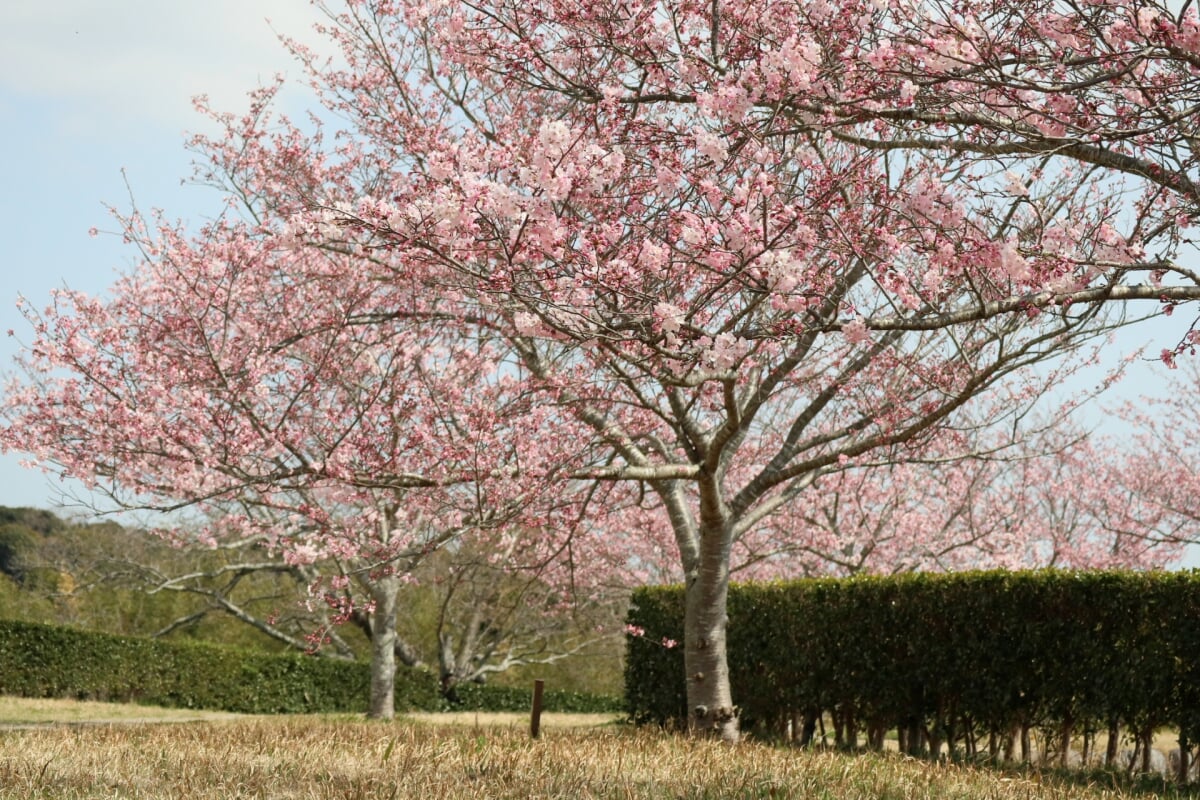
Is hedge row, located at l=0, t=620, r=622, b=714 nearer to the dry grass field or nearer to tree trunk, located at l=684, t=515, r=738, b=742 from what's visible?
tree trunk, located at l=684, t=515, r=738, b=742

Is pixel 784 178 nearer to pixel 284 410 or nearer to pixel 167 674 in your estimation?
pixel 284 410

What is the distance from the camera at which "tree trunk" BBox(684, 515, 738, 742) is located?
921cm

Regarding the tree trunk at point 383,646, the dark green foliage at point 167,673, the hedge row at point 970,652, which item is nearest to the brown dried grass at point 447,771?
the hedge row at point 970,652

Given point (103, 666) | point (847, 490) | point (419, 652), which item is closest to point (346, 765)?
point (847, 490)

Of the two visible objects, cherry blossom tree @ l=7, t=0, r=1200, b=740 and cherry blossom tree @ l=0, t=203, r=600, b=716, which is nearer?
cherry blossom tree @ l=7, t=0, r=1200, b=740

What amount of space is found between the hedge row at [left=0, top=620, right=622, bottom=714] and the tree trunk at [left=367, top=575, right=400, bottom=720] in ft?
14.8

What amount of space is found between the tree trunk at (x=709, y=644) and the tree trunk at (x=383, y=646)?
18.4ft

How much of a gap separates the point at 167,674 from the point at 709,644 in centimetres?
1252

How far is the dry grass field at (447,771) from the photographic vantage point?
16.5 feet

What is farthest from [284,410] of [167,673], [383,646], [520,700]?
[520,700]

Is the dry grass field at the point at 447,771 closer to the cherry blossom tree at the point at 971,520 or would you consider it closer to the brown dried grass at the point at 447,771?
the brown dried grass at the point at 447,771

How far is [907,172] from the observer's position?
21.5ft

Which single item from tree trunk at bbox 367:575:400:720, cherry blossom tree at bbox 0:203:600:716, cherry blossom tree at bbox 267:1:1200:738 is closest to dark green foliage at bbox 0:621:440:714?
tree trunk at bbox 367:575:400:720

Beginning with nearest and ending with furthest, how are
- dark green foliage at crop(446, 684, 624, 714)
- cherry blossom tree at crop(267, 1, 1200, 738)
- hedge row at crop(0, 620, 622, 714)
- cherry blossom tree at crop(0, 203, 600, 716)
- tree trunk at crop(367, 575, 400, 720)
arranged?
1. cherry blossom tree at crop(267, 1, 1200, 738)
2. cherry blossom tree at crop(0, 203, 600, 716)
3. tree trunk at crop(367, 575, 400, 720)
4. hedge row at crop(0, 620, 622, 714)
5. dark green foliage at crop(446, 684, 624, 714)
